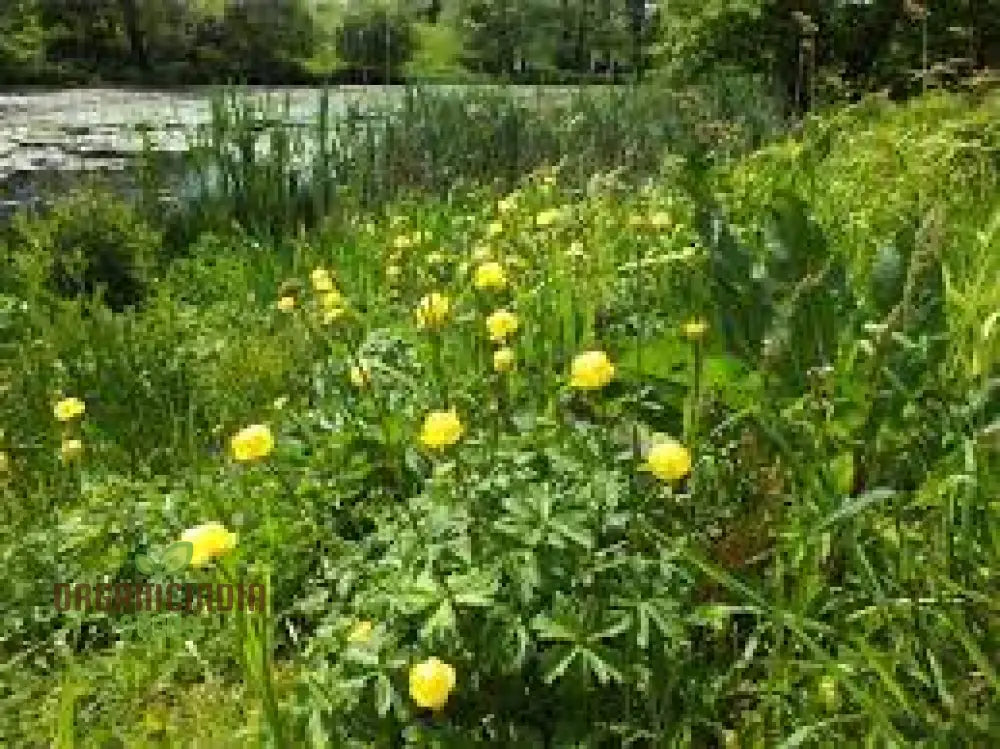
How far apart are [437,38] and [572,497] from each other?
4175 centimetres

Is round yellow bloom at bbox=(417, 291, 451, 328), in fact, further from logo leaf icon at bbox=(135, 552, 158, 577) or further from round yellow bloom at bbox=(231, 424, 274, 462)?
logo leaf icon at bbox=(135, 552, 158, 577)

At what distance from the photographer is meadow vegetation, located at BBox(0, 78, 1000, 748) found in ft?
5.46

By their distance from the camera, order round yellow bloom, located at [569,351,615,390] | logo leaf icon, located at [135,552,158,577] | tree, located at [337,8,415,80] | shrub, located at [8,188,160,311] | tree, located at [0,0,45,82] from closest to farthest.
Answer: round yellow bloom, located at [569,351,615,390] < logo leaf icon, located at [135,552,158,577] < shrub, located at [8,188,160,311] < tree, located at [337,8,415,80] < tree, located at [0,0,45,82]

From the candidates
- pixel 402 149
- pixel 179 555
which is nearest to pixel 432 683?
pixel 179 555

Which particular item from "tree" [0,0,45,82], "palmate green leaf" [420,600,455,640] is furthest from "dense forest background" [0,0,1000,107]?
"palmate green leaf" [420,600,455,640]

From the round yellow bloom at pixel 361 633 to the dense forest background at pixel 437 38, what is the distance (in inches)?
352

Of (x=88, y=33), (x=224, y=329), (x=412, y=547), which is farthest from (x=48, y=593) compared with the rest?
(x=88, y=33)

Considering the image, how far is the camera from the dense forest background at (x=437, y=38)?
1109 centimetres

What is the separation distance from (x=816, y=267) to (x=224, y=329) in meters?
2.73

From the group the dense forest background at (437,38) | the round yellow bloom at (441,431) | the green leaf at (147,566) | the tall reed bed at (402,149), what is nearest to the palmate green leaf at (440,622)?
the round yellow bloom at (441,431)

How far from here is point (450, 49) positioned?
132 ft

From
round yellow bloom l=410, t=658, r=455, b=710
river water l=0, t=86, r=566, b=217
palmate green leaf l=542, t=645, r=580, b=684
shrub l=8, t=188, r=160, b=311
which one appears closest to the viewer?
round yellow bloom l=410, t=658, r=455, b=710

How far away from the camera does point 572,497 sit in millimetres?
1772

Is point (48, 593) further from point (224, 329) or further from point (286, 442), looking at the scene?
point (224, 329)
